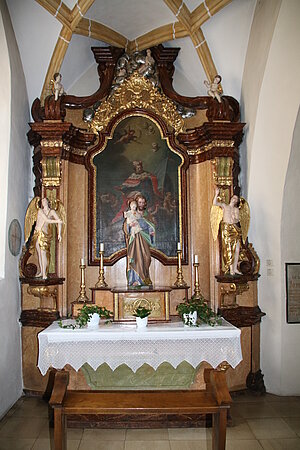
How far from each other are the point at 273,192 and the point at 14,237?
390cm

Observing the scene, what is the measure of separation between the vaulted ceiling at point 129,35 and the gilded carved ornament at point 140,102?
690 millimetres

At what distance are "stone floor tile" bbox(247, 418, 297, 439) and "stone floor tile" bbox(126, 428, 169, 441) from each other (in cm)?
104

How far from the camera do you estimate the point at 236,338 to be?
5.00m

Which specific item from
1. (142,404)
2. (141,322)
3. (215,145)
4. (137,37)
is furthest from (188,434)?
(137,37)

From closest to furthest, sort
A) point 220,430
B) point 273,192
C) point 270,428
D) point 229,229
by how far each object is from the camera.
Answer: point 220,430 < point 270,428 < point 229,229 < point 273,192

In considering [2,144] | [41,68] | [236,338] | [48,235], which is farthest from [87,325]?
[41,68]

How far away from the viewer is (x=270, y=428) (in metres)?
4.92

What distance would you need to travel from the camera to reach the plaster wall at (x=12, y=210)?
18.1 ft

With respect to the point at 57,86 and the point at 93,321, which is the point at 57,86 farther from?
the point at 93,321

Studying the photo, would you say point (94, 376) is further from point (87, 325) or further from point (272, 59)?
point (272, 59)

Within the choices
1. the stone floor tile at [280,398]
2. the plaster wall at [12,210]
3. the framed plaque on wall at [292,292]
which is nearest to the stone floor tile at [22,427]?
the plaster wall at [12,210]

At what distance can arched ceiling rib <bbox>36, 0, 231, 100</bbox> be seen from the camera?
242 inches

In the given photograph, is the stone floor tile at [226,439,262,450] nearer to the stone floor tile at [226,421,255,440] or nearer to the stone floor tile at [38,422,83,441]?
the stone floor tile at [226,421,255,440]

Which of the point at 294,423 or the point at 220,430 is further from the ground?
the point at 220,430
